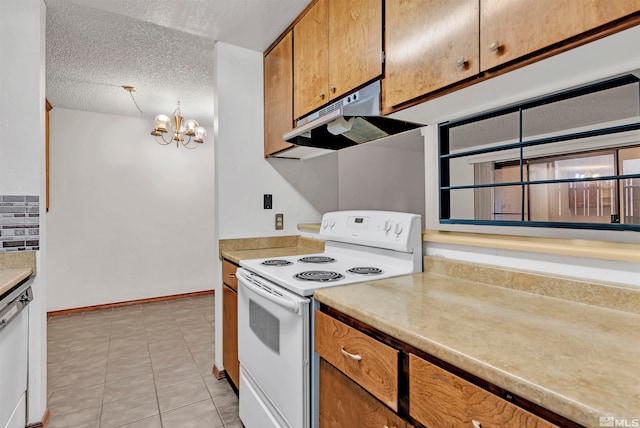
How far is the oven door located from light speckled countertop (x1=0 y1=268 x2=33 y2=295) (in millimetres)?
950

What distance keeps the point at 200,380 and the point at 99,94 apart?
2904 millimetres

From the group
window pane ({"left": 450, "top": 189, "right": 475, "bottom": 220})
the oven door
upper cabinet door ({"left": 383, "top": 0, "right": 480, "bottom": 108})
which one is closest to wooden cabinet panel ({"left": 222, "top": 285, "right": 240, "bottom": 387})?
the oven door

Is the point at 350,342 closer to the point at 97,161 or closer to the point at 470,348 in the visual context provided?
the point at 470,348

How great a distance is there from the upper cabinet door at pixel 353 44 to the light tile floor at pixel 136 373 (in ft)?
6.21

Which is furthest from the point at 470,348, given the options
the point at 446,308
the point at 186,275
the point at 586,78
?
the point at 186,275

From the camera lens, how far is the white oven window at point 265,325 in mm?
1310

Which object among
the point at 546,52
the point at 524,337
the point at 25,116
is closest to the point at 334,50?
the point at 546,52

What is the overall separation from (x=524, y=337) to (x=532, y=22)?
806 mm

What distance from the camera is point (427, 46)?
1.14m

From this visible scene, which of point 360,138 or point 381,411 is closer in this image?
point 381,411

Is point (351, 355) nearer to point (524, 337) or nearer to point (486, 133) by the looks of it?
point (524, 337)

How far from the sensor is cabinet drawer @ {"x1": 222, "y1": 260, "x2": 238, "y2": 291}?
6.44 feet

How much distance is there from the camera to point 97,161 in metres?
3.80

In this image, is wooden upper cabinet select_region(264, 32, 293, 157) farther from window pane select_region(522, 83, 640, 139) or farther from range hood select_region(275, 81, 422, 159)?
window pane select_region(522, 83, 640, 139)
